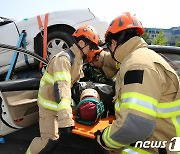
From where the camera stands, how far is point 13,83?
284cm

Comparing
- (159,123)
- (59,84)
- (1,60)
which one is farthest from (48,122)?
(1,60)

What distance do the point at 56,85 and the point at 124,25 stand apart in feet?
3.09

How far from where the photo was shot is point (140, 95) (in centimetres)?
143

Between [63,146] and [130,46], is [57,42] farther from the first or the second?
[130,46]

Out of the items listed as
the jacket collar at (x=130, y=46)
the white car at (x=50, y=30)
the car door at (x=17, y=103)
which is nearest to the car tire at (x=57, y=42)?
the white car at (x=50, y=30)

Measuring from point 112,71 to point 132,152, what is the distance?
2013mm

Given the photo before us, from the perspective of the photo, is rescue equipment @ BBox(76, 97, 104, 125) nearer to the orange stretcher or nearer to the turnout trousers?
the orange stretcher

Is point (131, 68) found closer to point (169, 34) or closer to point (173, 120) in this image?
point (173, 120)

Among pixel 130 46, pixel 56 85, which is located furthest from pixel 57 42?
pixel 130 46

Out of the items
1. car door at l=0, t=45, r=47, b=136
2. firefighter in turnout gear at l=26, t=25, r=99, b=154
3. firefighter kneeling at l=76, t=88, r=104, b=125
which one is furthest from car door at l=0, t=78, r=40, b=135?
firefighter kneeling at l=76, t=88, r=104, b=125

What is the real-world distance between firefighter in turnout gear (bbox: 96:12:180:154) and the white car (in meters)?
2.32

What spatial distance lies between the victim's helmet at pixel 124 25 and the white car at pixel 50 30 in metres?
2.25

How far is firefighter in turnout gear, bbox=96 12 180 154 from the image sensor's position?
144 centimetres

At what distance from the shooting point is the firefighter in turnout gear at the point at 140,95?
4.73 feet
